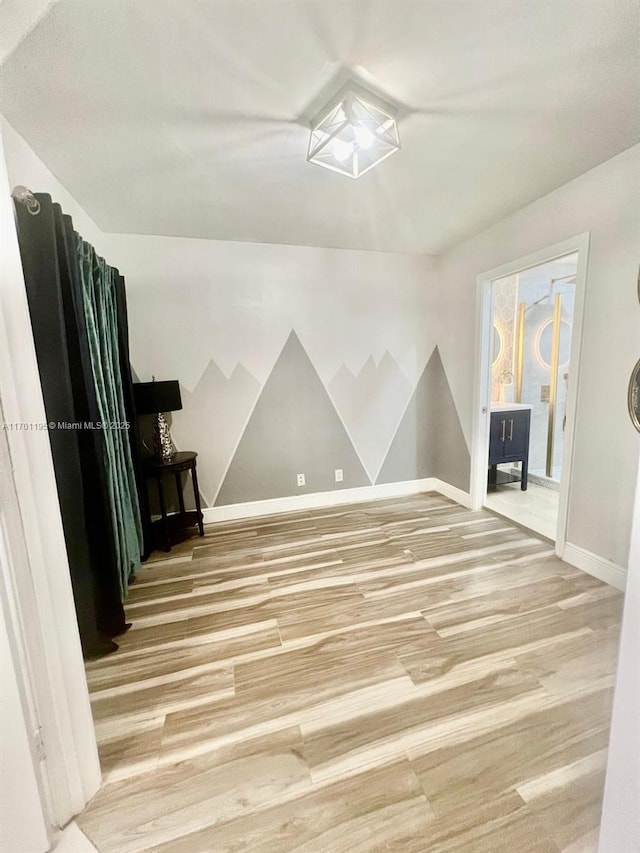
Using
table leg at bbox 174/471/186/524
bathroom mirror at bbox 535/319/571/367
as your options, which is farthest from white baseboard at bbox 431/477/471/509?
table leg at bbox 174/471/186/524

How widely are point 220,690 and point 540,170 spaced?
3099 mm

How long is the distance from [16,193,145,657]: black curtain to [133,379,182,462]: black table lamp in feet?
2.28

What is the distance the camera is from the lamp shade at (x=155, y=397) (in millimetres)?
2277

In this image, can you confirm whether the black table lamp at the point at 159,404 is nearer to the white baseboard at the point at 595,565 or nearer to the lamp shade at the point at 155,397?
the lamp shade at the point at 155,397

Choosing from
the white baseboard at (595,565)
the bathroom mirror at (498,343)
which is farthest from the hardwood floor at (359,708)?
the bathroom mirror at (498,343)

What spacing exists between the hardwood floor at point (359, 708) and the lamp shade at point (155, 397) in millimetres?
1144

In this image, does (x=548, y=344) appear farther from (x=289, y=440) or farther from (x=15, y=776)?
(x=15, y=776)

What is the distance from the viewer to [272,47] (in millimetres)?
1076

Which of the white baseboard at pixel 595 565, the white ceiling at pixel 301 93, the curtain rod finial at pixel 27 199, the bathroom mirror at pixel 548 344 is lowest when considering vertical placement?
the white baseboard at pixel 595 565

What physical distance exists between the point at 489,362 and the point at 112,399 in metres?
2.86

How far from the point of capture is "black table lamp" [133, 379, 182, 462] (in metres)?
2.28

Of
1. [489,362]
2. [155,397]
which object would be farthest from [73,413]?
[489,362]

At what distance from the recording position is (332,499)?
3115mm

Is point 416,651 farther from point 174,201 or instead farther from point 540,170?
point 174,201
